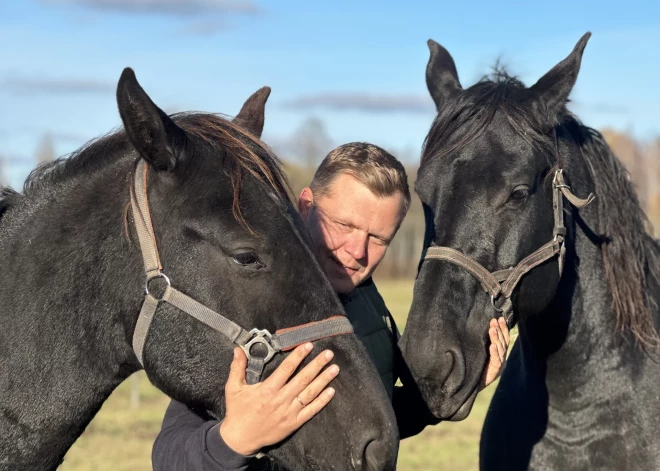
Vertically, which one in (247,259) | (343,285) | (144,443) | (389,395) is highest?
(247,259)

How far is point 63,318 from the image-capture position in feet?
8.44

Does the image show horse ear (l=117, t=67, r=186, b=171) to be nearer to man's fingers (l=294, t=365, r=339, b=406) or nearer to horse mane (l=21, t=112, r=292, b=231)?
horse mane (l=21, t=112, r=292, b=231)

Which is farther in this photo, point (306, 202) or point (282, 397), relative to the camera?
point (306, 202)

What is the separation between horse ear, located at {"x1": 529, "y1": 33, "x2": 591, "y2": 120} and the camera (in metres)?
3.67

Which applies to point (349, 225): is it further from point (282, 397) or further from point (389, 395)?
point (282, 397)

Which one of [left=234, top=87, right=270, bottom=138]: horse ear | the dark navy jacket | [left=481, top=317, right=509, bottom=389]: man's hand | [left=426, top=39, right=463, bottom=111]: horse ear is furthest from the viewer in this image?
[left=426, top=39, right=463, bottom=111]: horse ear

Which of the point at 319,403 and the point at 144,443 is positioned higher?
the point at 319,403

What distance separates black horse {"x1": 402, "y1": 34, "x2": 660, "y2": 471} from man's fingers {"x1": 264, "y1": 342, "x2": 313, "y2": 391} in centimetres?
88

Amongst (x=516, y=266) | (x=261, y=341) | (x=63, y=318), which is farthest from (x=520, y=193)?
(x=63, y=318)

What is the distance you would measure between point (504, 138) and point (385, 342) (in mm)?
1068

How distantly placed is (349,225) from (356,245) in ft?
0.30

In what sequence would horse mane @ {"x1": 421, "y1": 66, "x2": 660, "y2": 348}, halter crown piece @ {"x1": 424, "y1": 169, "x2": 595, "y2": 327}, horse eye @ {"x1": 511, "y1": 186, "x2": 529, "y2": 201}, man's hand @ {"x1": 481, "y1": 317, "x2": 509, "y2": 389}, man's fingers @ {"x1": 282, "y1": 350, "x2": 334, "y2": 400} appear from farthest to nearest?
horse mane @ {"x1": 421, "y1": 66, "x2": 660, "y2": 348}
horse eye @ {"x1": 511, "y1": 186, "x2": 529, "y2": 201}
halter crown piece @ {"x1": 424, "y1": 169, "x2": 595, "y2": 327}
man's hand @ {"x1": 481, "y1": 317, "x2": 509, "y2": 389}
man's fingers @ {"x1": 282, "y1": 350, "x2": 334, "y2": 400}

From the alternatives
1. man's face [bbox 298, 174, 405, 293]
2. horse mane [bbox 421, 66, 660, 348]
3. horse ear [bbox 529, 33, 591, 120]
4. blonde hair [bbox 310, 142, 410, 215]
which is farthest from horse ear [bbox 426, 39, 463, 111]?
man's face [bbox 298, 174, 405, 293]

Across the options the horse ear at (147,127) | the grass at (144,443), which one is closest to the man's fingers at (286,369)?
the horse ear at (147,127)
